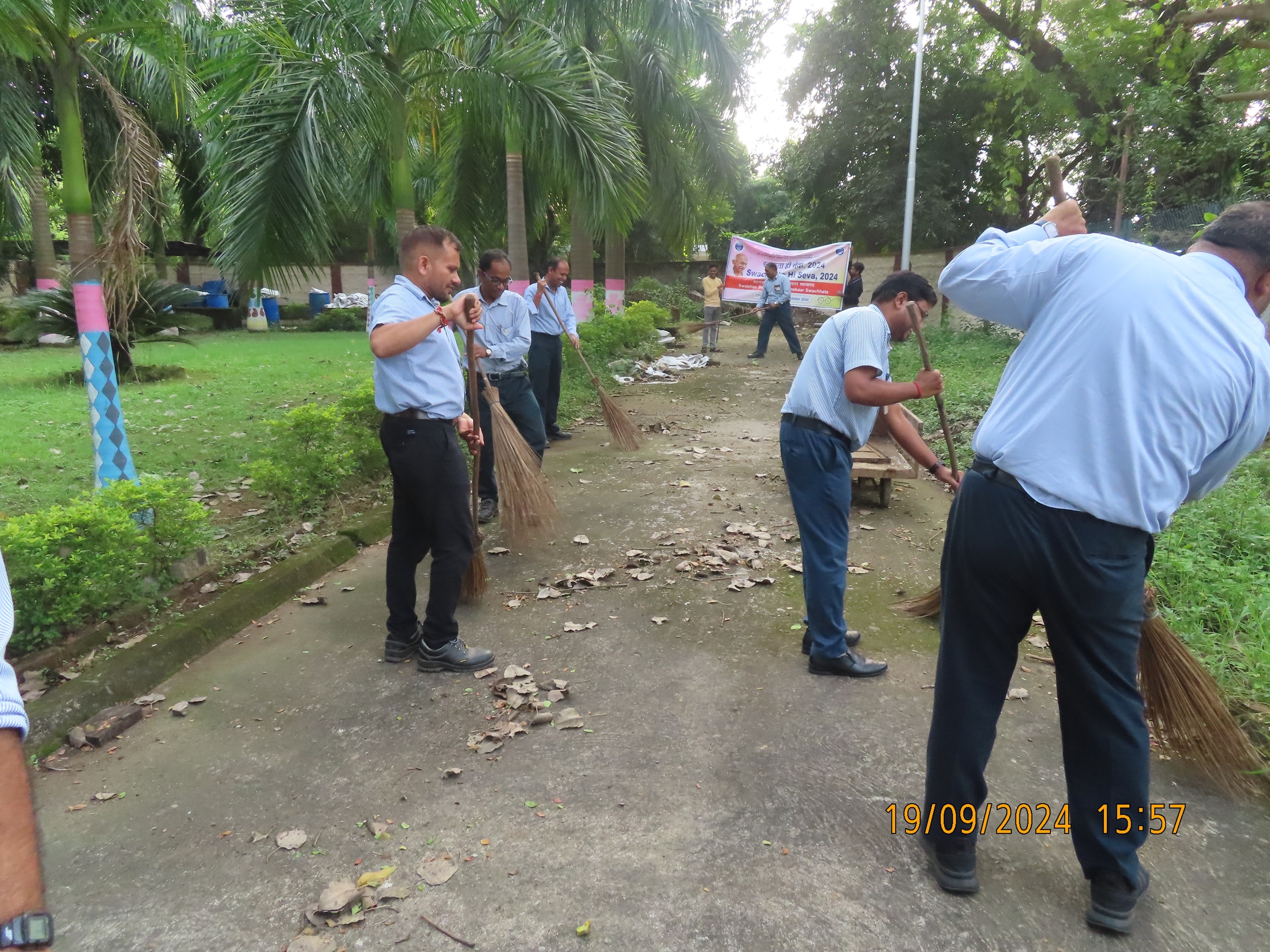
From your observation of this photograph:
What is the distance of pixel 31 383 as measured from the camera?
10.3m

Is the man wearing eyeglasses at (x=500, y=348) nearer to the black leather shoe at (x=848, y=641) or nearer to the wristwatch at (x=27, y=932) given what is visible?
the black leather shoe at (x=848, y=641)

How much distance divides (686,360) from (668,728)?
11.2m

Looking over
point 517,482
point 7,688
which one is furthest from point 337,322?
point 7,688

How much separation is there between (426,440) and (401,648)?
1.04 m

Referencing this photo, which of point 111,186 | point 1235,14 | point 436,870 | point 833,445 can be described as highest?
point 1235,14

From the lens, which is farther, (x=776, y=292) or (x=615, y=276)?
(x=615, y=276)

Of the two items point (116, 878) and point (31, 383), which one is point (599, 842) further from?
point (31, 383)

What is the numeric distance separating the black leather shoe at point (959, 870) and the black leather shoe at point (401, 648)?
2414mm

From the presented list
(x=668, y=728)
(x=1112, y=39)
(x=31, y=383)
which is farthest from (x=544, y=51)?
(x=1112, y=39)

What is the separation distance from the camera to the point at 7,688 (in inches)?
43.4

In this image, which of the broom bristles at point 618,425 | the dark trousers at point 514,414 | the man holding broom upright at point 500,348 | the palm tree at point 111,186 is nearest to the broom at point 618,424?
the broom bristles at point 618,425

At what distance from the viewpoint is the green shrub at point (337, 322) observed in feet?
73.8

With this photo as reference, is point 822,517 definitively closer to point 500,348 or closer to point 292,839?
point 292,839

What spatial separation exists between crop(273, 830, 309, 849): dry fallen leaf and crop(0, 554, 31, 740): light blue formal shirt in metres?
1.62
